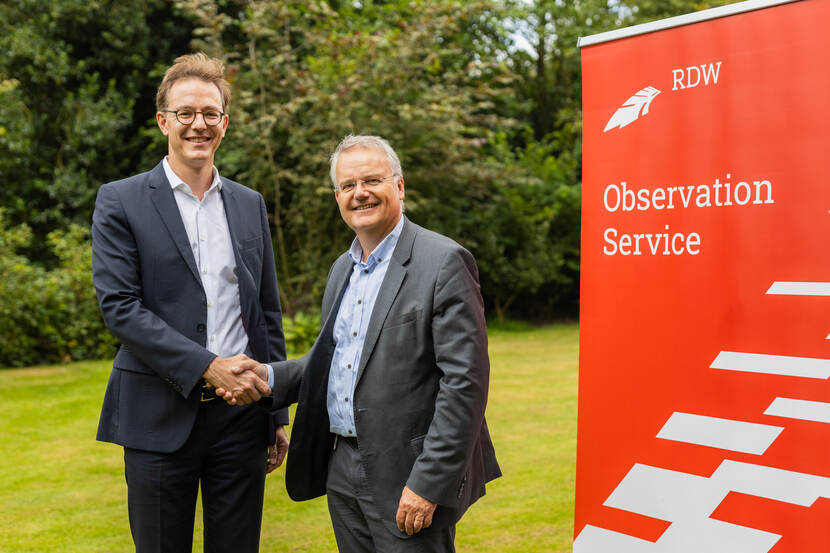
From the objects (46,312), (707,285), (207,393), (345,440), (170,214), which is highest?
(170,214)

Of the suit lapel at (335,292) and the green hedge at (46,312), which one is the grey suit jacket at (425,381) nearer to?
the suit lapel at (335,292)

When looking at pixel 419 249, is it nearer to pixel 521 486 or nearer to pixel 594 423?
pixel 594 423

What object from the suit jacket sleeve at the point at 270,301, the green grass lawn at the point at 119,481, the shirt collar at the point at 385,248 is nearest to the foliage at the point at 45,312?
the green grass lawn at the point at 119,481

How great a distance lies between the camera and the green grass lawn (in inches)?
175

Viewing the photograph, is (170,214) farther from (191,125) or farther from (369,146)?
(369,146)

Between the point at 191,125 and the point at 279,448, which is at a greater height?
the point at 191,125

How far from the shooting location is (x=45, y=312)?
9773mm

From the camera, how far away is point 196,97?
2719mm

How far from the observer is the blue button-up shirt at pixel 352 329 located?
244 centimetres

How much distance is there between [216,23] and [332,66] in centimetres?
187

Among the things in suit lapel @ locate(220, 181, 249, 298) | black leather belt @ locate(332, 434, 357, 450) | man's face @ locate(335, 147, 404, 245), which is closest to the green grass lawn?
black leather belt @ locate(332, 434, 357, 450)

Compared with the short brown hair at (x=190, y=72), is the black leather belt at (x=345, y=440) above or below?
below

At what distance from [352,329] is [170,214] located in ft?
2.63

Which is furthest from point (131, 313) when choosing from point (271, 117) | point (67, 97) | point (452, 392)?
point (67, 97)
